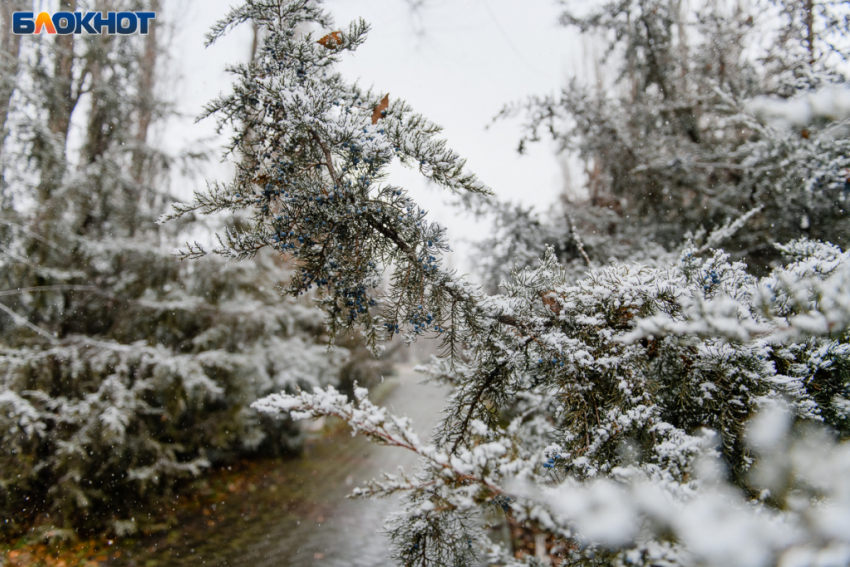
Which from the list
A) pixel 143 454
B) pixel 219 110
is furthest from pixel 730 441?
pixel 143 454

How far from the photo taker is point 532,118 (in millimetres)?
4199

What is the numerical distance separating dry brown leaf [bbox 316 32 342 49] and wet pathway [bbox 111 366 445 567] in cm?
258

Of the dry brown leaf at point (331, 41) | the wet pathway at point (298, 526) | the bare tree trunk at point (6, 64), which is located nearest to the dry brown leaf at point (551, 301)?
the dry brown leaf at point (331, 41)

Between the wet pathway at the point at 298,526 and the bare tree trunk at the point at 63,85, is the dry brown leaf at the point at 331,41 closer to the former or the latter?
the wet pathway at the point at 298,526

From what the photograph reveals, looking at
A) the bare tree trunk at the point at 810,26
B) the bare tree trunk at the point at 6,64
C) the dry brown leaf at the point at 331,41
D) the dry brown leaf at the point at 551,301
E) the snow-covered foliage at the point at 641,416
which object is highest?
the bare tree trunk at the point at 6,64

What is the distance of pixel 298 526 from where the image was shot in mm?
5465

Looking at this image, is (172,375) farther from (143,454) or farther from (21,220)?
(21,220)

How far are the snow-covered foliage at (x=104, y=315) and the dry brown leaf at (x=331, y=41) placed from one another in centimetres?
462

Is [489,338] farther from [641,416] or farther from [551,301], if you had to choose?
[641,416]

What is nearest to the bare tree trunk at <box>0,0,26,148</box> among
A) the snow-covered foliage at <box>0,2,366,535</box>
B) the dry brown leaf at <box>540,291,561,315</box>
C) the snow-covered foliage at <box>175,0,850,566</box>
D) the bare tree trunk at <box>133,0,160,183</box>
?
the snow-covered foliage at <box>0,2,366,535</box>

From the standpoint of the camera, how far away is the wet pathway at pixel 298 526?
15.2 ft

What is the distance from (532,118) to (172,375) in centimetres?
597

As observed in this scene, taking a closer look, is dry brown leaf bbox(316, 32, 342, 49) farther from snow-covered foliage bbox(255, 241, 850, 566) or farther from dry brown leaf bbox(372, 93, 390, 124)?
snow-covered foliage bbox(255, 241, 850, 566)

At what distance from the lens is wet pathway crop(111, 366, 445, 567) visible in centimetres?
462
